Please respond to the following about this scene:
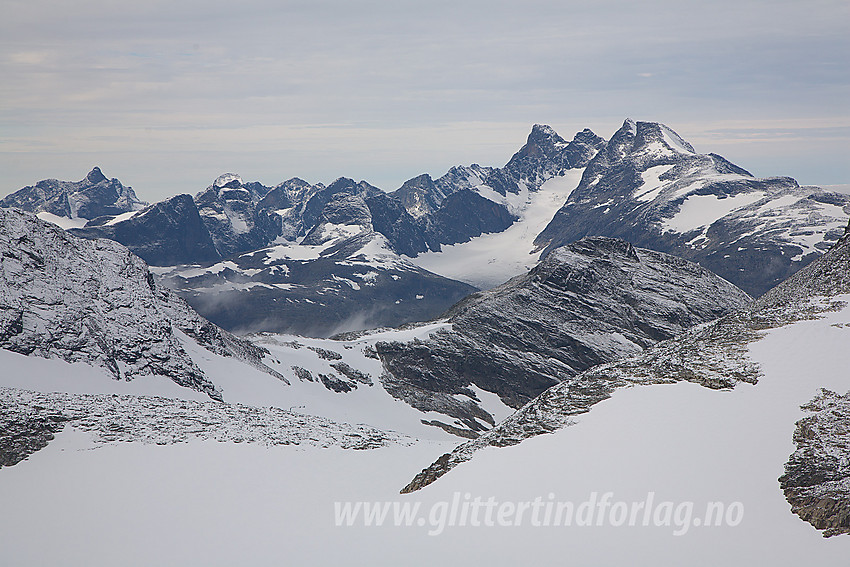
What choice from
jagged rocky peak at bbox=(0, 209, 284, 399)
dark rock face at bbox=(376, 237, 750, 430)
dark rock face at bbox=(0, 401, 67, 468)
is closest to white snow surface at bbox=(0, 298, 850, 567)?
A: dark rock face at bbox=(0, 401, 67, 468)

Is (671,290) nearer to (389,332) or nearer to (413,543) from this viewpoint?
(389,332)

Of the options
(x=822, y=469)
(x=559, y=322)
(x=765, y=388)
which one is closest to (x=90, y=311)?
(x=765, y=388)

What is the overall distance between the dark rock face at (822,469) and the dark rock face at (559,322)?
215 ft

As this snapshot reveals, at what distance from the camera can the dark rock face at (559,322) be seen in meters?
107

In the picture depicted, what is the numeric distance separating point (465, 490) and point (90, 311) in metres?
53.2

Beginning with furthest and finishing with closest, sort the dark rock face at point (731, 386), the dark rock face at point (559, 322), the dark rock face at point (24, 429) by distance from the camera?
the dark rock face at point (559, 322)
the dark rock face at point (24, 429)
the dark rock face at point (731, 386)

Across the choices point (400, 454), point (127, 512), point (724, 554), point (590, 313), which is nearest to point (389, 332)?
point (590, 313)

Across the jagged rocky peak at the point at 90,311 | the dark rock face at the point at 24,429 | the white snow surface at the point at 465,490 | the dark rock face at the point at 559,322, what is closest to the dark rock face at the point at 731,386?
the white snow surface at the point at 465,490

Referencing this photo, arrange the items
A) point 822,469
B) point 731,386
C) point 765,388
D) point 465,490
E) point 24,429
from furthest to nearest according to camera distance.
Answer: point 24,429 → point 731,386 → point 765,388 → point 465,490 → point 822,469

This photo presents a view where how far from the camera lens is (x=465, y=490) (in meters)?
27.0

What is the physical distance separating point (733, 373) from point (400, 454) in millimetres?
18721

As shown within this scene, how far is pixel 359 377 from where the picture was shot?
301 ft

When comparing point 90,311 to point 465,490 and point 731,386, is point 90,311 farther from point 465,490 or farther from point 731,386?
point 731,386

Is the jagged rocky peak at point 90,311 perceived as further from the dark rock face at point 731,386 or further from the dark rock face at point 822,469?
the dark rock face at point 822,469
